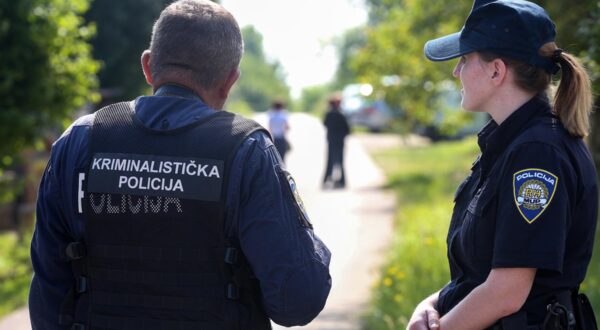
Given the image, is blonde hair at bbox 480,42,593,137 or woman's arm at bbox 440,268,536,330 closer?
woman's arm at bbox 440,268,536,330

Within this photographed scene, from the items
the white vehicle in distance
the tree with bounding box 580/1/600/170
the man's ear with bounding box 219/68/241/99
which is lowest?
the man's ear with bounding box 219/68/241/99

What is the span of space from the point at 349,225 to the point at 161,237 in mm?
10040

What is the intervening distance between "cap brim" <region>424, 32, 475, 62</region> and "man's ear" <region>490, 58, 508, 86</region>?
3.2 inches

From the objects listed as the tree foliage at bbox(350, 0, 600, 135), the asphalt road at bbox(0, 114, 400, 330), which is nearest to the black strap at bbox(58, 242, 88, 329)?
the asphalt road at bbox(0, 114, 400, 330)

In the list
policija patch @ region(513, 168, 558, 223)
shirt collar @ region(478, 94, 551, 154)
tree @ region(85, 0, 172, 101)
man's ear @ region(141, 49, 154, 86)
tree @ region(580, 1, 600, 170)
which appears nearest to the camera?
policija patch @ region(513, 168, 558, 223)

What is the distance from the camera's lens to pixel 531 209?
253cm

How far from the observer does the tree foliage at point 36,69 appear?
9922 mm

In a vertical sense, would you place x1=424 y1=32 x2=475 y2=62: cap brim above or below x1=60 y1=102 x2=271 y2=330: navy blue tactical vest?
above

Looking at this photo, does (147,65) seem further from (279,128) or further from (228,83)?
(279,128)

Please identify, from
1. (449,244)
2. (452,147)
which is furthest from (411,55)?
(449,244)

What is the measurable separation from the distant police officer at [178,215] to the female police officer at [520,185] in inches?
17.2

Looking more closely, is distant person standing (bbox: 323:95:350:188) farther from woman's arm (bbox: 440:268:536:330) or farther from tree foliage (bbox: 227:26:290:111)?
tree foliage (bbox: 227:26:290:111)

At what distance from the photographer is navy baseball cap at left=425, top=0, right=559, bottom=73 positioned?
267 centimetres

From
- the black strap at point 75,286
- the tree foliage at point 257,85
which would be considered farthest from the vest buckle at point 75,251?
the tree foliage at point 257,85
